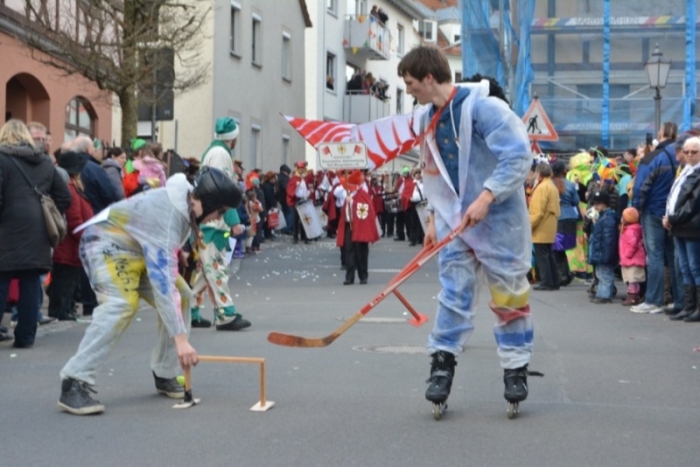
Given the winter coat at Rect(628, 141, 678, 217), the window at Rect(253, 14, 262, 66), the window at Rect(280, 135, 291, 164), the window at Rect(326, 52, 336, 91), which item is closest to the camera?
the winter coat at Rect(628, 141, 678, 217)

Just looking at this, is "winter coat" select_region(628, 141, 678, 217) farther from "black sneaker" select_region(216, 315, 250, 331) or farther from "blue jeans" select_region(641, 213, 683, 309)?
"black sneaker" select_region(216, 315, 250, 331)

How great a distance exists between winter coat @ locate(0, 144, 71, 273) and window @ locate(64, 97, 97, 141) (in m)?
18.3

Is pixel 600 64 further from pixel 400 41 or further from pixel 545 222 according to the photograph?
pixel 400 41

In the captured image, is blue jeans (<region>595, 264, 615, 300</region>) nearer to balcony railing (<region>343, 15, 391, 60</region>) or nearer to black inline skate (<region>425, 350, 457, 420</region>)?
black inline skate (<region>425, 350, 457, 420</region>)

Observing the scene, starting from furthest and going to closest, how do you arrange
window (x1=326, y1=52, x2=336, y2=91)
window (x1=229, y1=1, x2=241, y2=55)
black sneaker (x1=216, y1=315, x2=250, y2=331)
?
window (x1=326, y1=52, x2=336, y2=91) → window (x1=229, y1=1, x2=241, y2=55) → black sneaker (x1=216, y1=315, x2=250, y2=331)

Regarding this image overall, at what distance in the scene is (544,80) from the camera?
29469 mm

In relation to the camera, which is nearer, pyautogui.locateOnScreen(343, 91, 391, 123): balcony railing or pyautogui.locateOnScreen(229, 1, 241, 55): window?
pyautogui.locateOnScreen(229, 1, 241, 55): window

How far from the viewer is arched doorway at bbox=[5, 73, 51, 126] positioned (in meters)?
26.6

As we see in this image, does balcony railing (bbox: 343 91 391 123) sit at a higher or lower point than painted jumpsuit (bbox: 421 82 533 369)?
higher

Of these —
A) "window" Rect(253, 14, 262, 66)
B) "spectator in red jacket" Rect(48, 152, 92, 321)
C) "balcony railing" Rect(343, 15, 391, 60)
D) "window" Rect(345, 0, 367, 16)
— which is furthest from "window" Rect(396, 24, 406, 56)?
"spectator in red jacket" Rect(48, 152, 92, 321)

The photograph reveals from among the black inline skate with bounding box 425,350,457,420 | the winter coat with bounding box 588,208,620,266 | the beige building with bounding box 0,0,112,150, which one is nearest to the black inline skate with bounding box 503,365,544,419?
the black inline skate with bounding box 425,350,457,420

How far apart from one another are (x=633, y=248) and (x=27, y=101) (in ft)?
51.0

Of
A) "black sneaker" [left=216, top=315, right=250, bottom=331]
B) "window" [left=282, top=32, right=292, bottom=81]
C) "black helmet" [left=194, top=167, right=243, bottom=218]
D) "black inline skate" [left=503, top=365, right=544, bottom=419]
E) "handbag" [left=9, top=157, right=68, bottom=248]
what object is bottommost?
"black sneaker" [left=216, top=315, right=250, bottom=331]

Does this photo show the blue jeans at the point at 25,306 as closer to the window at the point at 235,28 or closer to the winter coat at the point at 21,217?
the winter coat at the point at 21,217
